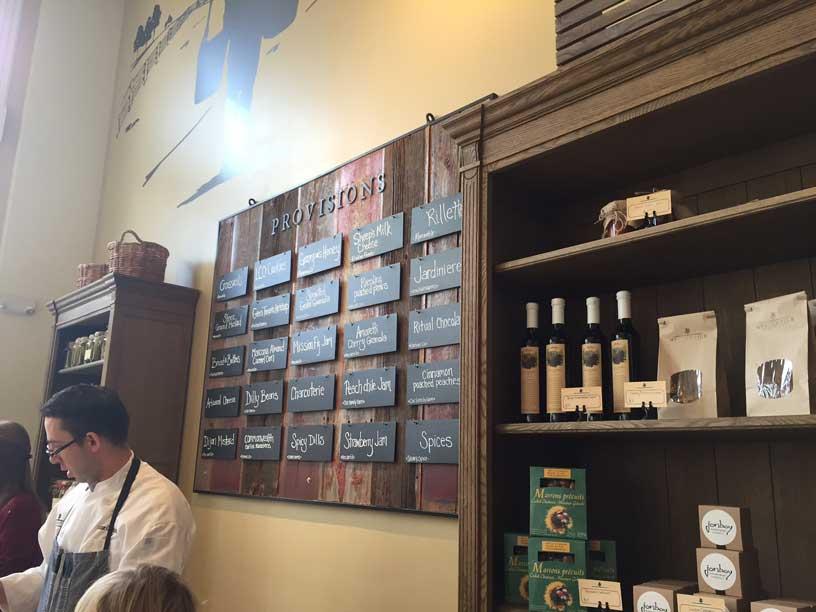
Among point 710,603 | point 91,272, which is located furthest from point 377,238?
point 91,272

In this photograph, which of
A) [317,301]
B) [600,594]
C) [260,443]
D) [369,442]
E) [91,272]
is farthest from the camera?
[91,272]

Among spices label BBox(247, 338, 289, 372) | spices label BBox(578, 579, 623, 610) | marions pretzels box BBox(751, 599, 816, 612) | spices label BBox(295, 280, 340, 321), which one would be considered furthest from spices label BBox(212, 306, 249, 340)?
marions pretzels box BBox(751, 599, 816, 612)

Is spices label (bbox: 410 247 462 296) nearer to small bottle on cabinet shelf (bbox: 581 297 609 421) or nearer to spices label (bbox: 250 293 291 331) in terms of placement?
small bottle on cabinet shelf (bbox: 581 297 609 421)

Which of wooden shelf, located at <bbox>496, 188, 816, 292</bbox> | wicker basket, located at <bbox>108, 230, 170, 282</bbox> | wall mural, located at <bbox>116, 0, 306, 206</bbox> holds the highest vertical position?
wall mural, located at <bbox>116, 0, 306, 206</bbox>

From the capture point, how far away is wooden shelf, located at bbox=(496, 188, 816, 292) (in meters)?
1.49

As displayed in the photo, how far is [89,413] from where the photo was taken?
2.37 metres

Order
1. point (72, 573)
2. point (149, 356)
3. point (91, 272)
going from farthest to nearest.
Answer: point (91, 272), point (149, 356), point (72, 573)

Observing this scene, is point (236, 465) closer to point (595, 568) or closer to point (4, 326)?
point (595, 568)

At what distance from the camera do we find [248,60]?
12.9ft

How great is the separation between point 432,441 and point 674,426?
98cm

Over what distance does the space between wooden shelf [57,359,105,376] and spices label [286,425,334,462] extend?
1371 millimetres

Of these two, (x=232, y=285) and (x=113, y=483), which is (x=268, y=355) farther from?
(x=113, y=483)

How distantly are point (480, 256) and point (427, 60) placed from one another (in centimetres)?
115

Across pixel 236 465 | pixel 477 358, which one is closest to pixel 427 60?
pixel 477 358
